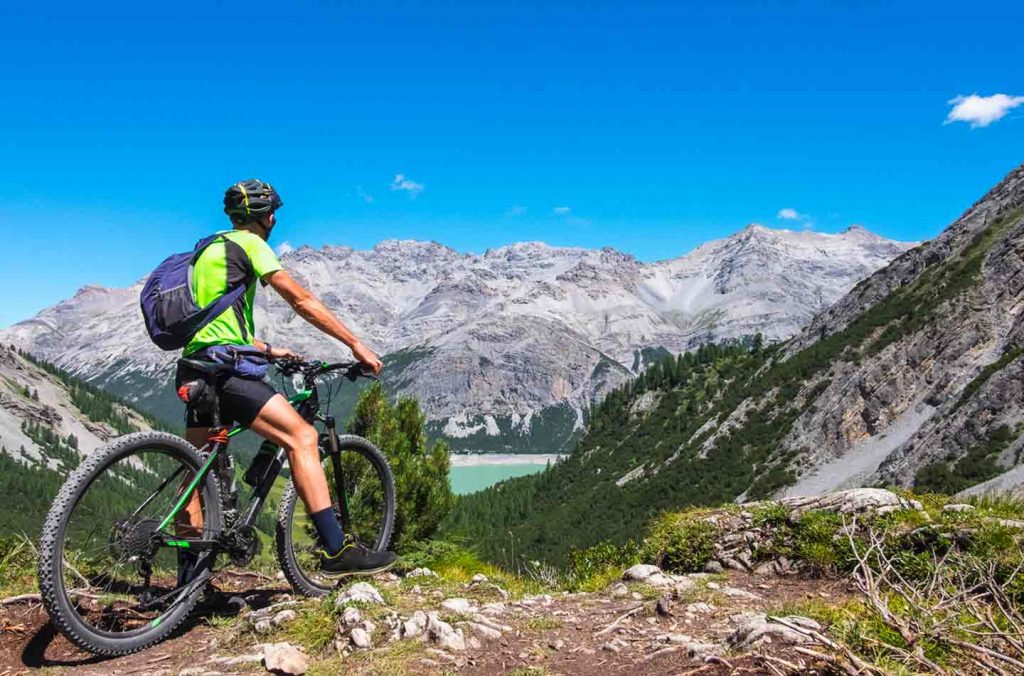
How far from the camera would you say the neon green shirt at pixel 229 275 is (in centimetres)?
604

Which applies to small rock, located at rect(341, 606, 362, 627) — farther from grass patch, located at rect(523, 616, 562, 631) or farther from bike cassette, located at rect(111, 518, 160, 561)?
bike cassette, located at rect(111, 518, 160, 561)

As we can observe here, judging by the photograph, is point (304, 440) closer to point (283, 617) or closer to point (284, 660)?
point (283, 617)

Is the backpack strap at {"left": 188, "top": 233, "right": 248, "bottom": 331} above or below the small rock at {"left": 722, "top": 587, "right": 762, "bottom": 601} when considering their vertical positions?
above

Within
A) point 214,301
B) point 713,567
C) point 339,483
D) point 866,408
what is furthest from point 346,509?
point 866,408

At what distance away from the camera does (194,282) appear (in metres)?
6.02

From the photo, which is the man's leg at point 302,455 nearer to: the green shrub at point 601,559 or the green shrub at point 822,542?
the green shrub at point 601,559

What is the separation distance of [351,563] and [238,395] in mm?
2150

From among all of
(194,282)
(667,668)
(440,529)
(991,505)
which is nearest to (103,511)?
(194,282)

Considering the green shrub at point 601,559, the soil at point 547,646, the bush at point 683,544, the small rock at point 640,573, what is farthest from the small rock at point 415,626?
the bush at point 683,544

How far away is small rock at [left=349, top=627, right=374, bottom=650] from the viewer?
5184 millimetres

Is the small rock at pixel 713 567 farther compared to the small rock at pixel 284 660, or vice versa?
the small rock at pixel 713 567

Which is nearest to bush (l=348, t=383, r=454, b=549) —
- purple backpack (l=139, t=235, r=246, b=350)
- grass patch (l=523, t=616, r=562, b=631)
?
grass patch (l=523, t=616, r=562, b=631)

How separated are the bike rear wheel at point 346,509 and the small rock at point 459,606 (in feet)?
4.54

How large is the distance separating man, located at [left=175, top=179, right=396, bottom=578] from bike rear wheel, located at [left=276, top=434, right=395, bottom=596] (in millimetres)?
419
